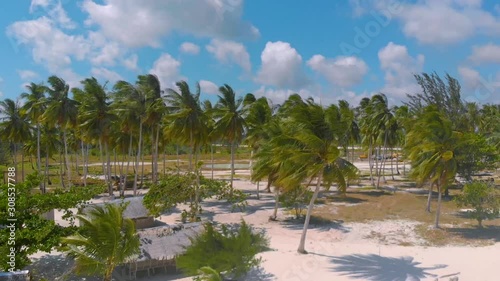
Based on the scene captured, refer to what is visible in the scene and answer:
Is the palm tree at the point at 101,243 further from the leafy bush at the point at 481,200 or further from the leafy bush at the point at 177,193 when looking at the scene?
the leafy bush at the point at 481,200

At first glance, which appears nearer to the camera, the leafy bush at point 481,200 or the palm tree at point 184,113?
the leafy bush at point 481,200

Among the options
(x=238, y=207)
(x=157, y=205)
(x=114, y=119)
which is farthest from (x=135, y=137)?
(x=157, y=205)

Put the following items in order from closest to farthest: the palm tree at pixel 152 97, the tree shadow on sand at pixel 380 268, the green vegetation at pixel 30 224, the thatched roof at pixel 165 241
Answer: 1. the green vegetation at pixel 30 224
2. the tree shadow on sand at pixel 380 268
3. the thatched roof at pixel 165 241
4. the palm tree at pixel 152 97

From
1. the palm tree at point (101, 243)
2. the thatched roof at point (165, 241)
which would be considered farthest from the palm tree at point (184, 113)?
the palm tree at point (101, 243)

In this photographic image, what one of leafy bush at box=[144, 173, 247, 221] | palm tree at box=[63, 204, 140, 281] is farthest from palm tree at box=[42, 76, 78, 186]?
palm tree at box=[63, 204, 140, 281]

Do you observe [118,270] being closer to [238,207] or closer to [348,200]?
[238,207]

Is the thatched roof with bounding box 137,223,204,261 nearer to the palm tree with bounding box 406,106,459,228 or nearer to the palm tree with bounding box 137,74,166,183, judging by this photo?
the palm tree with bounding box 406,106,459,228
